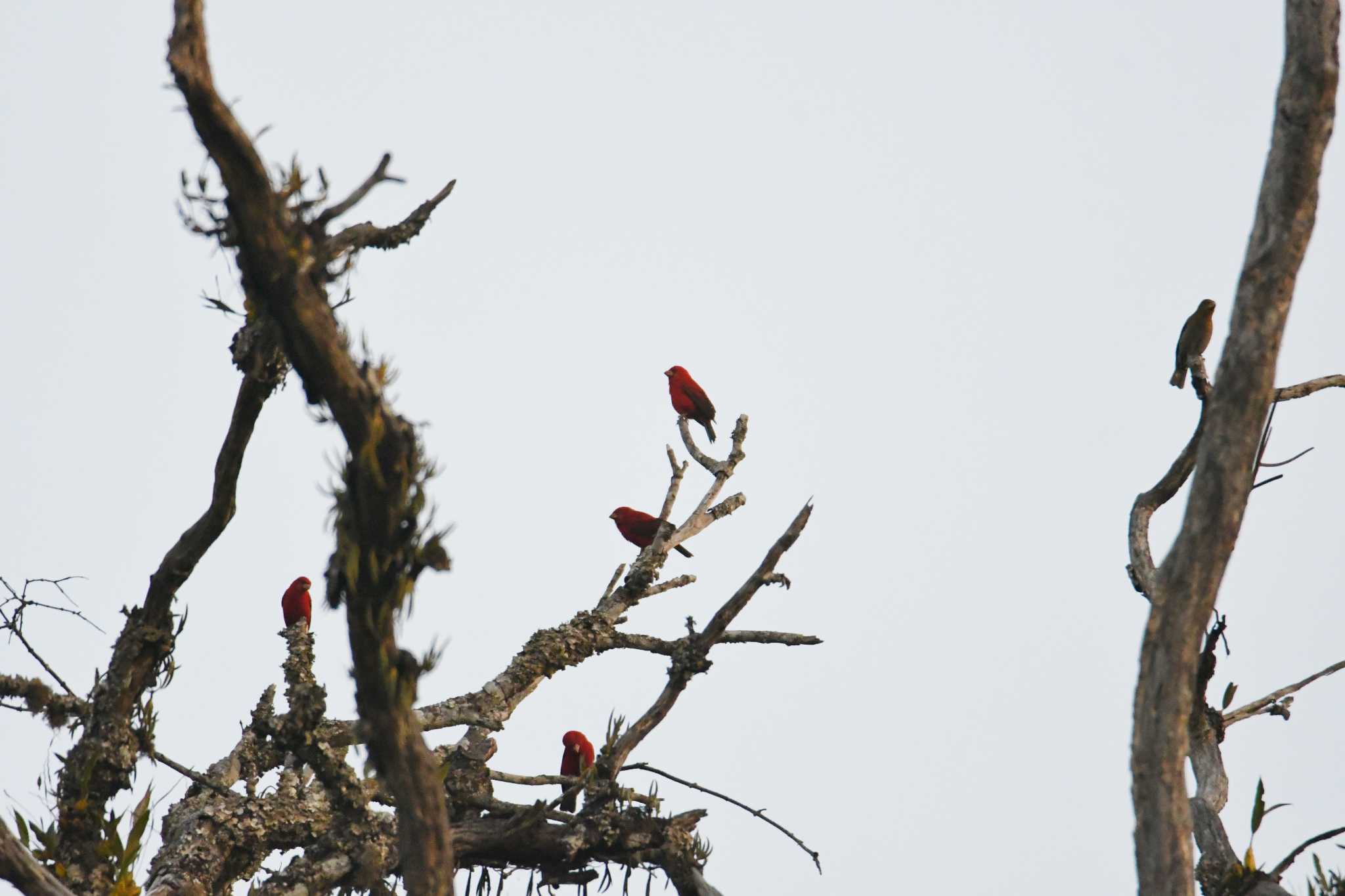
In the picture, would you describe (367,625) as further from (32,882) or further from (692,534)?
(692,534)

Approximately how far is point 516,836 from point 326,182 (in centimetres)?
327

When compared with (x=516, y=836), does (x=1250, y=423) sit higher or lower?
higher

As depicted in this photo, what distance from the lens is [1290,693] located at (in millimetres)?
5836

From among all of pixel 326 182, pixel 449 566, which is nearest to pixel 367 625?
pixel 449 566

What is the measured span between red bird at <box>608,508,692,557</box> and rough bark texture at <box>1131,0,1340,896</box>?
6.97 meters

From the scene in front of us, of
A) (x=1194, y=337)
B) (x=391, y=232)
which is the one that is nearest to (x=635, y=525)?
(x=1194, y=337)

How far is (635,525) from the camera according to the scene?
11.2 m

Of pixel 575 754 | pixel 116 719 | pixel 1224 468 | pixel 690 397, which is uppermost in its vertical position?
pixel 690 397

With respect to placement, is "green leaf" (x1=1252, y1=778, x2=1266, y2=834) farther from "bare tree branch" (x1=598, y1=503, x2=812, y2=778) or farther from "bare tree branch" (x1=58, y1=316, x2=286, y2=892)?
"bare tree branch" (x1=58, y1=316, x2=286, y2=892)

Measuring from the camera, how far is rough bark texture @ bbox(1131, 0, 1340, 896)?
13.1 feet

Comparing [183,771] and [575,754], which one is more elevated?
[575,754]

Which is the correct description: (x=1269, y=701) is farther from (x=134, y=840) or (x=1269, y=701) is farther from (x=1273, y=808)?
(x=134, y=840)

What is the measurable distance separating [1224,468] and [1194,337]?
504 cm

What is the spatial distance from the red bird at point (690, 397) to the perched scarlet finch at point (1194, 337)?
4.90 meters
